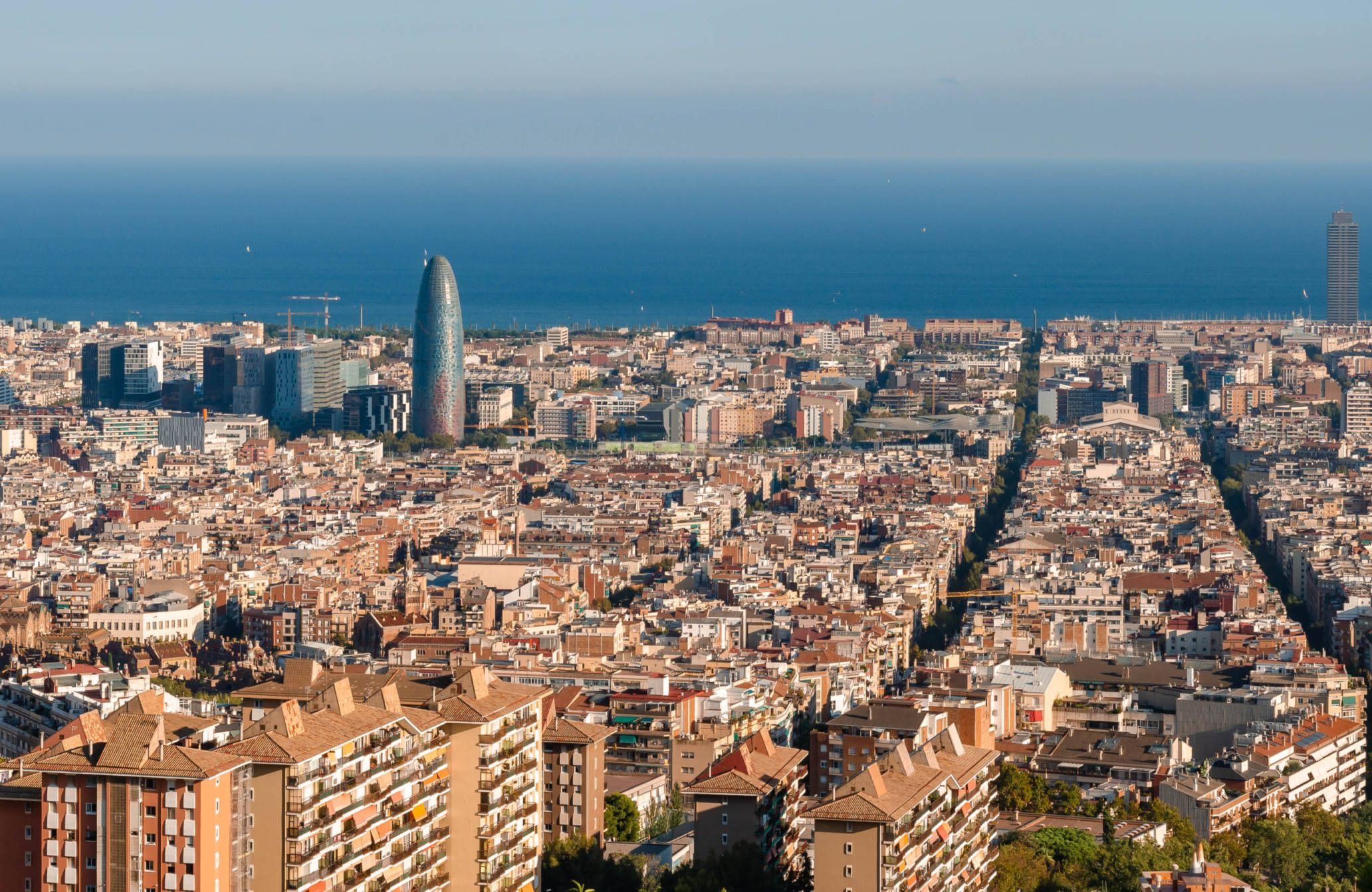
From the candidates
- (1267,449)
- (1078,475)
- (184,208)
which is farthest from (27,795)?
(184,208)

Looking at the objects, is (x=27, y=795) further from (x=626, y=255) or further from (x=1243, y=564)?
(x=626, y=255)

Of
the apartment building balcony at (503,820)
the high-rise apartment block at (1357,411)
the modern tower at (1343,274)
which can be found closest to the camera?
the apartment building balcony at (503,820)

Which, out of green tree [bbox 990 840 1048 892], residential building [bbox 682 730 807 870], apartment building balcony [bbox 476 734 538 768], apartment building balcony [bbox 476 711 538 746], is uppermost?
apartment building balcony [bbox 476 711 538 746]

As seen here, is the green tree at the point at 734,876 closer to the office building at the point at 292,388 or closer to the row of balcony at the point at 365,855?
the row of balcony at the point at 365,855

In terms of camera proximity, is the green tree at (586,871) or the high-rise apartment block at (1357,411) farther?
the high-rise apartment block at (1357,411)

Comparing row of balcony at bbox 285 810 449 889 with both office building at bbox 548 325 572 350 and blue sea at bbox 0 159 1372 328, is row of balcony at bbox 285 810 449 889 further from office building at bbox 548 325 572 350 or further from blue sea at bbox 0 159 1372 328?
blue sea at bbox 0 159 1372 328

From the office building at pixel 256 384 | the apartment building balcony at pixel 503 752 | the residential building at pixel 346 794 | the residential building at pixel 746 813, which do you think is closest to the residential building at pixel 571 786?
the residential building at pixel 746 813

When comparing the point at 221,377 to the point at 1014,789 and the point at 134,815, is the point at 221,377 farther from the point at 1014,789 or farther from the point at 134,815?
the point at 134,815

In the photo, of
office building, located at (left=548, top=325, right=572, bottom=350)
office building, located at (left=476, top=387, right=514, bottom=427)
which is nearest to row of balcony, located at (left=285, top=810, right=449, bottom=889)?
office building, located at (left=476, top=387, right=514, bottom=427)
